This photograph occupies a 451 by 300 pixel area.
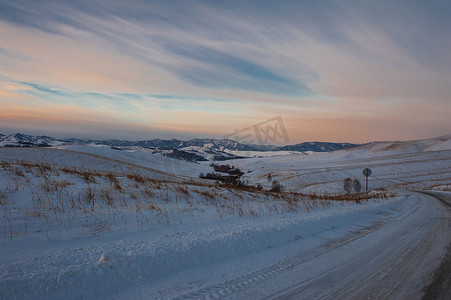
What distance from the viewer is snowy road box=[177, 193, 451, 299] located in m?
3.40

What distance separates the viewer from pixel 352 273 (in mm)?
4043

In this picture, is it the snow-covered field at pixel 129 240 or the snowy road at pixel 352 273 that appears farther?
the snowy road at pixel 352 273

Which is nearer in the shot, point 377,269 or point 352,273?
point 352,273

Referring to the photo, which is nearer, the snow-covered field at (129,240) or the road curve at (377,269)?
the snow-covered field at (129,240)

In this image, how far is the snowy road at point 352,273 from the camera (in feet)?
11.1

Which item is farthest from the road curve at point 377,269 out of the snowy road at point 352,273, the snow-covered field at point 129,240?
the snow-covered field at point 129,240

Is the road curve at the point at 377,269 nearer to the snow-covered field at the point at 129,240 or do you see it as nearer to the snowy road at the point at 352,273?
the snowy road at the point at 352,273

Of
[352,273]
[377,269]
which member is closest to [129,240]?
[352,273]

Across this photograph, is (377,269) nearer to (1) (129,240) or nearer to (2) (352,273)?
(2) (352,273)

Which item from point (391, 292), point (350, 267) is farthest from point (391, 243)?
Answer: point (391, 292)

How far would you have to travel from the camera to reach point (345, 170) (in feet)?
233

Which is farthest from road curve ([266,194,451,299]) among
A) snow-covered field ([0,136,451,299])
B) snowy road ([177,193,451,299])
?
snow-covered field ([0,136,451,299])

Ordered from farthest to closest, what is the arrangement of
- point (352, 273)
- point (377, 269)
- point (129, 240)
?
point (129, 240) < point (377, 269) < point (352, 273)

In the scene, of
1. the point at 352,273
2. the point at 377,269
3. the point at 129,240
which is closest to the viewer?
the point at 352,273
